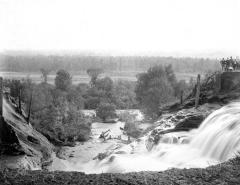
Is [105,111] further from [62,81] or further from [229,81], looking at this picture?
[229,81]

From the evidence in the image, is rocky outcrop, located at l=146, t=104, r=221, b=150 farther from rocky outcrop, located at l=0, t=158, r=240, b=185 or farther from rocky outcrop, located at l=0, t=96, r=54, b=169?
rocky outcrop, located at l=0, t=158, r=240, b=185

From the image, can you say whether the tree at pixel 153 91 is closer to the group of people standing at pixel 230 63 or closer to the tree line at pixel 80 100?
the tree line at pixel 80 100

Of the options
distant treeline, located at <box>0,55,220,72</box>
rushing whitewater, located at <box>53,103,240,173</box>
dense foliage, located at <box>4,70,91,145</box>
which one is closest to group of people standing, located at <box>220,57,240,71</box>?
rushing whitewater, located at <box>53,103,240,173</box>

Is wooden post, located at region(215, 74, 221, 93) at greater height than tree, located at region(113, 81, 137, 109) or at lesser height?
greater

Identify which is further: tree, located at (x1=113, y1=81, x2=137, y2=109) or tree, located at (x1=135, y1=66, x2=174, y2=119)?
tree, located at (x1=113, y1=81, x2=137, y2=109)

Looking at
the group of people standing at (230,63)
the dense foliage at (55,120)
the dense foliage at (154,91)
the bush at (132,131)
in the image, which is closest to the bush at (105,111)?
the dense foliage at (154,91)

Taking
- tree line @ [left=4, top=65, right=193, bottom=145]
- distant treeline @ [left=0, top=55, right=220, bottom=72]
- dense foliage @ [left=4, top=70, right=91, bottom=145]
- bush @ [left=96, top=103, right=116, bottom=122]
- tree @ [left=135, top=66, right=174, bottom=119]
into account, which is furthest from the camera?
distant treeline @ [left=0, top=55, right=220, bottom=72]
